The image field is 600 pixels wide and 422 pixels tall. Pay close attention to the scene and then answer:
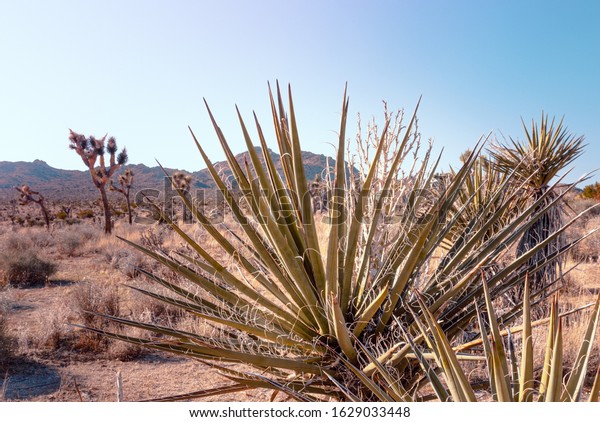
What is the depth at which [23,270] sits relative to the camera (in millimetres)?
10016

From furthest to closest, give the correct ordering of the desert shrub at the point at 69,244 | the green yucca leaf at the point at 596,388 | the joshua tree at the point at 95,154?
the joshua tree at the point at 95,154 → the desert shrub at the point at 69,244 → the green yucca leaf at the point at 596,388

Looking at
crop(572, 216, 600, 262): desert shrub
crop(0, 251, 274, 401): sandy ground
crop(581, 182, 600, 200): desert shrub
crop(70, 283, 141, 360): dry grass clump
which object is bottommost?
crop(0, 251, 274, 401): sandy ground

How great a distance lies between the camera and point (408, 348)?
1845mm

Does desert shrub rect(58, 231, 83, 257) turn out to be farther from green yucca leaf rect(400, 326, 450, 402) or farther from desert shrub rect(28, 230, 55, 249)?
green yucca leaf rect(400, 326, 450, 402)

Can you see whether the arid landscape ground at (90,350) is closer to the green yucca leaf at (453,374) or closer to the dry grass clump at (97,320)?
the dry grass clump at (97,320)

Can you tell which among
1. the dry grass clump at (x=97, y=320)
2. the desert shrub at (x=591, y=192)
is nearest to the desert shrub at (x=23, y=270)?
the dry grass clump at (x=97, y=320)

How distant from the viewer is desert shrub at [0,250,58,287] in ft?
32.1

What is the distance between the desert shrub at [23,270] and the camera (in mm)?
9797

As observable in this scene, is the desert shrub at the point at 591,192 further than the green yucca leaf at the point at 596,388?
Yes

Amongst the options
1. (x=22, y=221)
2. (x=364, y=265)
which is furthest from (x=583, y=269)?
(x=22, y=221)


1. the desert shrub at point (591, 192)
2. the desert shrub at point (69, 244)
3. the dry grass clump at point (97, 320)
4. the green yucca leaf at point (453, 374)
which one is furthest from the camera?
the desert shrub at point (591, 192)

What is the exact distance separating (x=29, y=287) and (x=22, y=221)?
70.9 feet

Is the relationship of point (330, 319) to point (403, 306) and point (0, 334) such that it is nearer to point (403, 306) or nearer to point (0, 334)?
point (403, 306)

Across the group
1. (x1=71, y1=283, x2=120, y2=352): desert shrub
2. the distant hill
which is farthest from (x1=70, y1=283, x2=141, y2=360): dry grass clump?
the distant hill
